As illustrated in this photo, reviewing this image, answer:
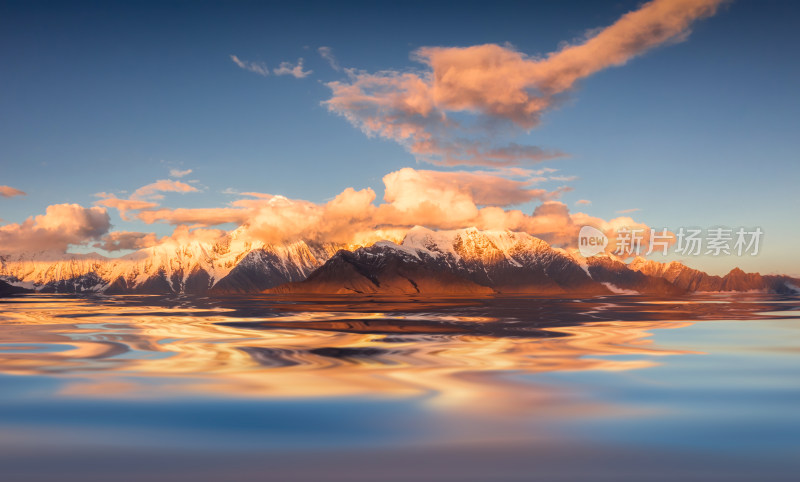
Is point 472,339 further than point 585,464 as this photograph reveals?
Yes

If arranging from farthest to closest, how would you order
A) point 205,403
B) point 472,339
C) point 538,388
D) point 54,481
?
point 472,339 → point 538,388 → point 205,403 → point 54,481

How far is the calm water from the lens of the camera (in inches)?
521

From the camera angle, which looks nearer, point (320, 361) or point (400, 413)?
point (400, 413)

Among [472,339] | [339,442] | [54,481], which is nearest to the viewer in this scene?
[54,481]

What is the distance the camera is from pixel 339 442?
15102 mm

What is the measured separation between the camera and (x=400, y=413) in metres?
18.1

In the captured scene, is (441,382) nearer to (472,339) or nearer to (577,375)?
(577,375)

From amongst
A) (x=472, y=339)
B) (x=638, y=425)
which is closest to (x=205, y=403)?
(x=638, y=425)

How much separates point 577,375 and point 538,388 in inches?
157

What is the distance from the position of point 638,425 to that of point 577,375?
8.27 metres

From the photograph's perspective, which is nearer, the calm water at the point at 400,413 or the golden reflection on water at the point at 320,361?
the calm water at the point at 400,413

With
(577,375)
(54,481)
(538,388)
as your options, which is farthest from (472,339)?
(54,481)

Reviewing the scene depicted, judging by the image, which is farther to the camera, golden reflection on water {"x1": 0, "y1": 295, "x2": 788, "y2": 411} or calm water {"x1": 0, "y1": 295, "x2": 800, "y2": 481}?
golden reflection on water {"x1": 0, "y1": 295, "x2": 788, "y2": 411}

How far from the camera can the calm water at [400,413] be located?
1324 cm
